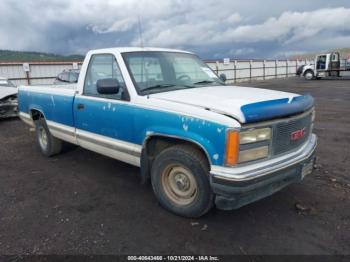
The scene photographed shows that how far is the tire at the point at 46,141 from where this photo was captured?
629 cm

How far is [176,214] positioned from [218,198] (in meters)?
0.80

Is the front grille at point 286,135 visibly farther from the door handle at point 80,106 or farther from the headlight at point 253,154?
the door handle at point 80,106

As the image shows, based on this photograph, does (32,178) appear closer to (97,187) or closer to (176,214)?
(97,187)

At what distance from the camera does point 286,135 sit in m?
3.59

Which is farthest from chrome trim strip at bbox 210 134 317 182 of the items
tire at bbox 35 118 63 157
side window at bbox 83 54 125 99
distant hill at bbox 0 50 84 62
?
distant hill at bbox 0 50 84 62

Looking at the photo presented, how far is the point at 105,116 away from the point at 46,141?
2565 mm

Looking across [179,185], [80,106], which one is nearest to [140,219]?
[179,185]

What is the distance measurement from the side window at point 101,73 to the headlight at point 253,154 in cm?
181

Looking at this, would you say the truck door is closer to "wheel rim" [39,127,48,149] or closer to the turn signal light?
the turn signal light

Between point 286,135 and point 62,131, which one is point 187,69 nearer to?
point 286,135

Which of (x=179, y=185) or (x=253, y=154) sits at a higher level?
(x=253, y=154)

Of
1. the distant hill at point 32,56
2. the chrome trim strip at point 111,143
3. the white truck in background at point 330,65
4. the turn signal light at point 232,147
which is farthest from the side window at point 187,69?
the white truck in background at point 330,65

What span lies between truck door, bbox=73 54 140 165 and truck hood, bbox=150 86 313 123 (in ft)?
1.78

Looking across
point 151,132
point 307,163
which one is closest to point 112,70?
point 151,132
